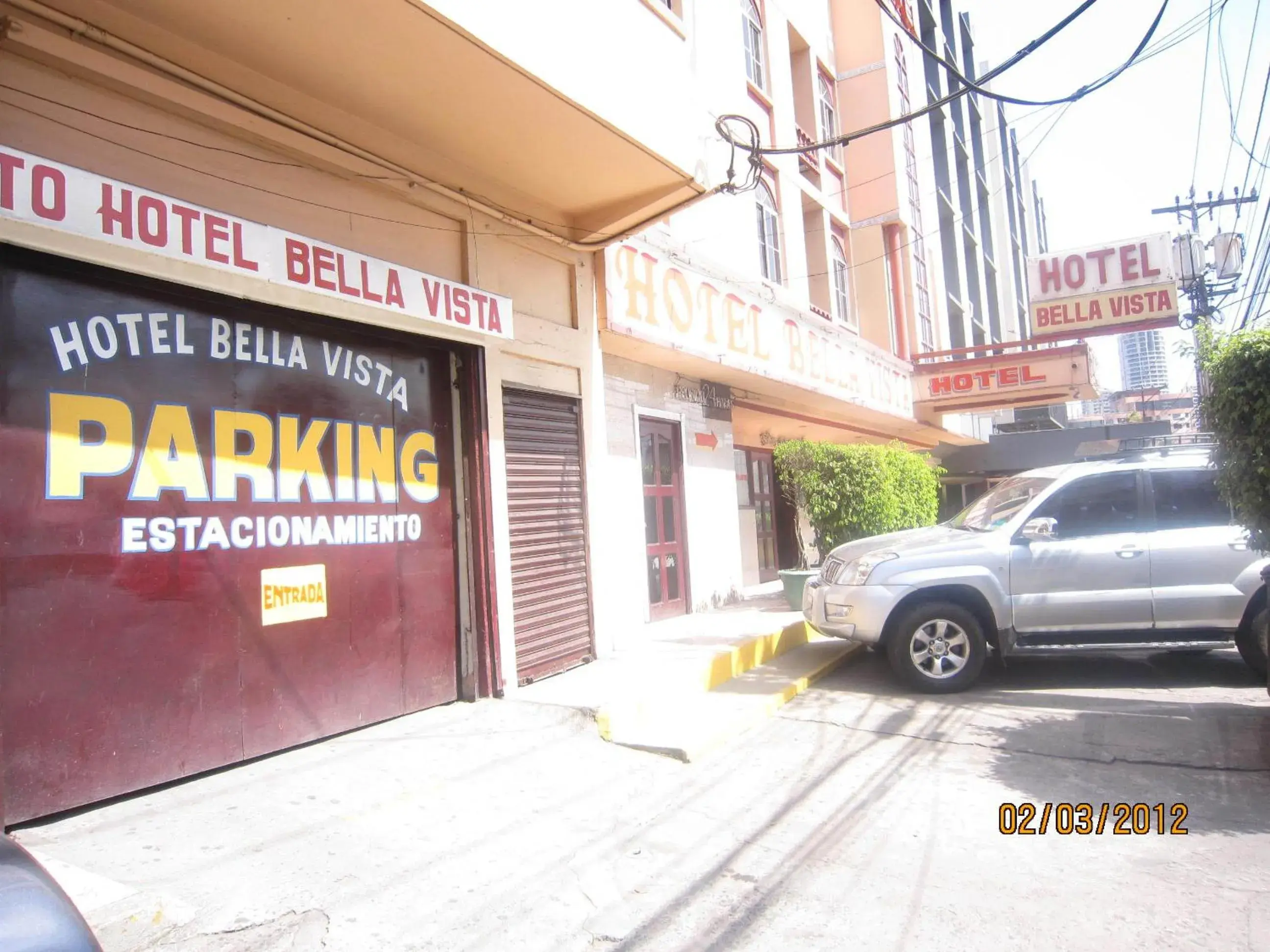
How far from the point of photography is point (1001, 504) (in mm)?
7328

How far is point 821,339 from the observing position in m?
12.8

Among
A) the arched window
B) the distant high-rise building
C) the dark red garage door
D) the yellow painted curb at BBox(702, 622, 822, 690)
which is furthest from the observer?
the distant high-rise building

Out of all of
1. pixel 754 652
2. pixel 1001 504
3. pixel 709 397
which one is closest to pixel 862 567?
pixel 754 652

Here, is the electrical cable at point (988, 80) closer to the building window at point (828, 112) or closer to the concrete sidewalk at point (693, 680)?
the concrete sidewalk at point (693, 680)

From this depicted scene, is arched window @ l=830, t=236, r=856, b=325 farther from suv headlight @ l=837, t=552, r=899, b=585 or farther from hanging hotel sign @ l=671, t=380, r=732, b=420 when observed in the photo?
Result: suv headlight @ l=837, t=552, r=899, b=585

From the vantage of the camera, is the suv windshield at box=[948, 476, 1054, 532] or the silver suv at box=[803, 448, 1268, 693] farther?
the suv windshield at box=[948, 476, 1054, 532]

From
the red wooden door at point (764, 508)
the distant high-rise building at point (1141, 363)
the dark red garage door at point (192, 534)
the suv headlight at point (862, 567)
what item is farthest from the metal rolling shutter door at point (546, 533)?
the distant high-rise building at point (1141, 363)

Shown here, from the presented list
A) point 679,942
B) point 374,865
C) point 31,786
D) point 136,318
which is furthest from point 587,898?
point 136,318

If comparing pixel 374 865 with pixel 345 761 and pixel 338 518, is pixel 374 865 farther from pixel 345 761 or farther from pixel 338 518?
pixel 338 518

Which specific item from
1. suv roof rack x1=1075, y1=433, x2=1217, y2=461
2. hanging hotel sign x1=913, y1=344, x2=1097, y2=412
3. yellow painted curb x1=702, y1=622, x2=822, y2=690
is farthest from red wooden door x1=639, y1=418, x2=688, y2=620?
hanging hotel sign x1=913, y1=344, x2=1097, y2=412

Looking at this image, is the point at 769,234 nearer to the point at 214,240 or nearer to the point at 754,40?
the point at 754,40

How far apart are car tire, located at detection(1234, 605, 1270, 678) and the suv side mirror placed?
161 cm

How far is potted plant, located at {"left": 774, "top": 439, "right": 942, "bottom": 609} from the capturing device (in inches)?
395
